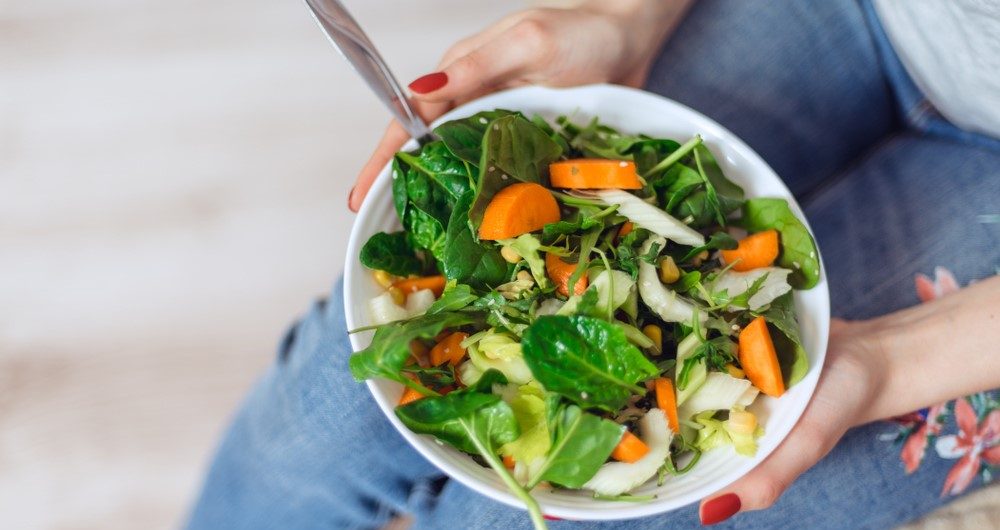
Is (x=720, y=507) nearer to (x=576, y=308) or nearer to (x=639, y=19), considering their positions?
(x=576, y=308)

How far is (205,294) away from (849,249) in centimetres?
149

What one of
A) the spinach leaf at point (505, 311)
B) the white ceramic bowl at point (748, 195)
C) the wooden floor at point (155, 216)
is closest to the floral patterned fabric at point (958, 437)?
the white ceramic bowl at point (748, 195)

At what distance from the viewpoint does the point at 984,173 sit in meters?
1.28

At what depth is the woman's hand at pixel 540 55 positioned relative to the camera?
1133 mm

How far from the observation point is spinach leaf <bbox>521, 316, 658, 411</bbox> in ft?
2.83

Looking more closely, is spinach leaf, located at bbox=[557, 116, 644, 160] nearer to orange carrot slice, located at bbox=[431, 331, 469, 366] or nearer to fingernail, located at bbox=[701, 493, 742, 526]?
orange carrot slice, located at bbox=[431, 331, 469, 366]

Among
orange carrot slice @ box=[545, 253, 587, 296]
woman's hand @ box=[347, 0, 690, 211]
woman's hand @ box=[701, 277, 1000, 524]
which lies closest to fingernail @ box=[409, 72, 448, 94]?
woman's hand @ box=[347, 0, 690, 211]

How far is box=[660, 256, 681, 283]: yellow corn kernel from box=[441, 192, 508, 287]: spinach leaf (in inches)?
7.9

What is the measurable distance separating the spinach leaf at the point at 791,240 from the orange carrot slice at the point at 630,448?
0.33m

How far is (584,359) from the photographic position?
2.87ft

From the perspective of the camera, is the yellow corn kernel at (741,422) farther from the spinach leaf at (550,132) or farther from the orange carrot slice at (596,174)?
the spinach leaf at (550,132)

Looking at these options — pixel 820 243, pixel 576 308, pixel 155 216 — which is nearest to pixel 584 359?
pixel 576 308

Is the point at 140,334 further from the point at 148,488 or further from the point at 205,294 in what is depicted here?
the point at 148,488

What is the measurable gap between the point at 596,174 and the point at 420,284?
0.90 ft
